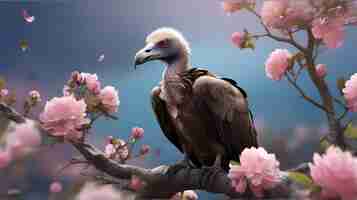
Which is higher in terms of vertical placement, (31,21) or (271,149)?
(31,21)

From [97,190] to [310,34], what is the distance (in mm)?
706

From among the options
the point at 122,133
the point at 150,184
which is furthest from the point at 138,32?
the point at 150,184

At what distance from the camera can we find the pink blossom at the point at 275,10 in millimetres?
1062

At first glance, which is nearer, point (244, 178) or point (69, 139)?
point (244, 178)

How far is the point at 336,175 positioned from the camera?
2.59 ft

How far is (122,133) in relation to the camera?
1.26 meters

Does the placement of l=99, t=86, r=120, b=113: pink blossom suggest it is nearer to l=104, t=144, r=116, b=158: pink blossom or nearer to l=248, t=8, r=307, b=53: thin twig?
l=104, t=144, r=116, b=158: pink blossom

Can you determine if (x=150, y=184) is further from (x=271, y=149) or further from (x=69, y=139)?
(x=271, y=149)

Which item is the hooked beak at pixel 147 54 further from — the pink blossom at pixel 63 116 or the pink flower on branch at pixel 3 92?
the pink flower on branch at pixel 3 92

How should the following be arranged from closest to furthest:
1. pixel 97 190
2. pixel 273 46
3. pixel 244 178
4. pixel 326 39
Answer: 1. pixel 97 190
2. pixel 244 178
3. pixel 326 39
4. pixel 273 46

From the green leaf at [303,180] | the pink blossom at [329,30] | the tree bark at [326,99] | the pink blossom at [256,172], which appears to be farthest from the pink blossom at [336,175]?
the pink blossom at [329,30]

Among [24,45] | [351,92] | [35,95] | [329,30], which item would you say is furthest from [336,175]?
[24,45]

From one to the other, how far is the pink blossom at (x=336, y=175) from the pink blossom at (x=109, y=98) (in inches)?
22.1

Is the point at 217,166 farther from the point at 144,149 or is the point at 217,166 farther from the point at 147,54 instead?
the point at 147,54
